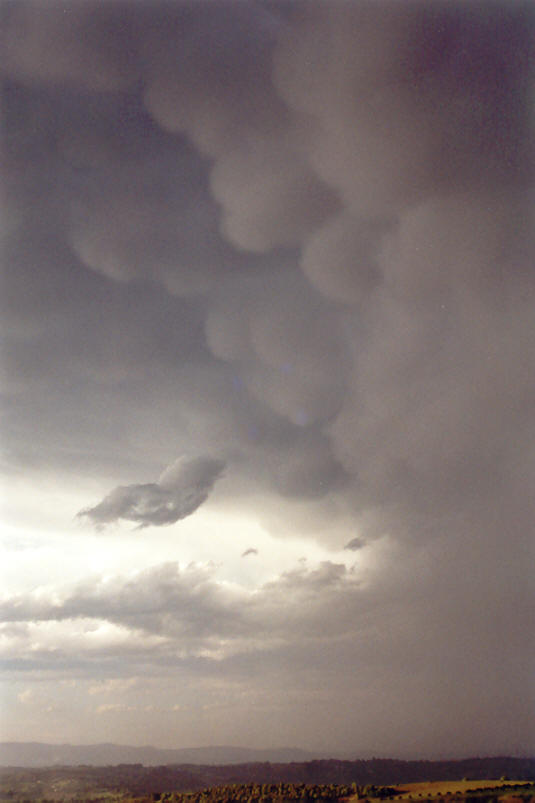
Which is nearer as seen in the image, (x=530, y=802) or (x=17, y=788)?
(x=530, y=802)

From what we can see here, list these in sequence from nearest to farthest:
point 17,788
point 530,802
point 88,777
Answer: point 530,802, point 17,788, point 88,777

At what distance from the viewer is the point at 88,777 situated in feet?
206

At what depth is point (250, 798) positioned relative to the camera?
194 ft

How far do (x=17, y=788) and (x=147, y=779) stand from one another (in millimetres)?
12232

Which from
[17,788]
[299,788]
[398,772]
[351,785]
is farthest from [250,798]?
[17,788]

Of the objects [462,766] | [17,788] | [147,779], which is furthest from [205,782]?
[462,766]

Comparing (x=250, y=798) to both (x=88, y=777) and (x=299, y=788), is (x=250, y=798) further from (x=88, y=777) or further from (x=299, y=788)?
(x=88, y=777)

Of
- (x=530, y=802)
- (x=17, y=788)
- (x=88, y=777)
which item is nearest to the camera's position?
(x=530, y=802)

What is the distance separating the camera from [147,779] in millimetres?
63250

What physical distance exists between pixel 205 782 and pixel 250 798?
6550mm

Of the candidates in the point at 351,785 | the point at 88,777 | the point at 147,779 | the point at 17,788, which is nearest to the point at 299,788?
the point at 351,785

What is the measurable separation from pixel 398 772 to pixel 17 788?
36.9 meters

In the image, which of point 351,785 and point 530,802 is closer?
point 530,802

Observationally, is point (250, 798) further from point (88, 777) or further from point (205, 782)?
point (88, 777)
